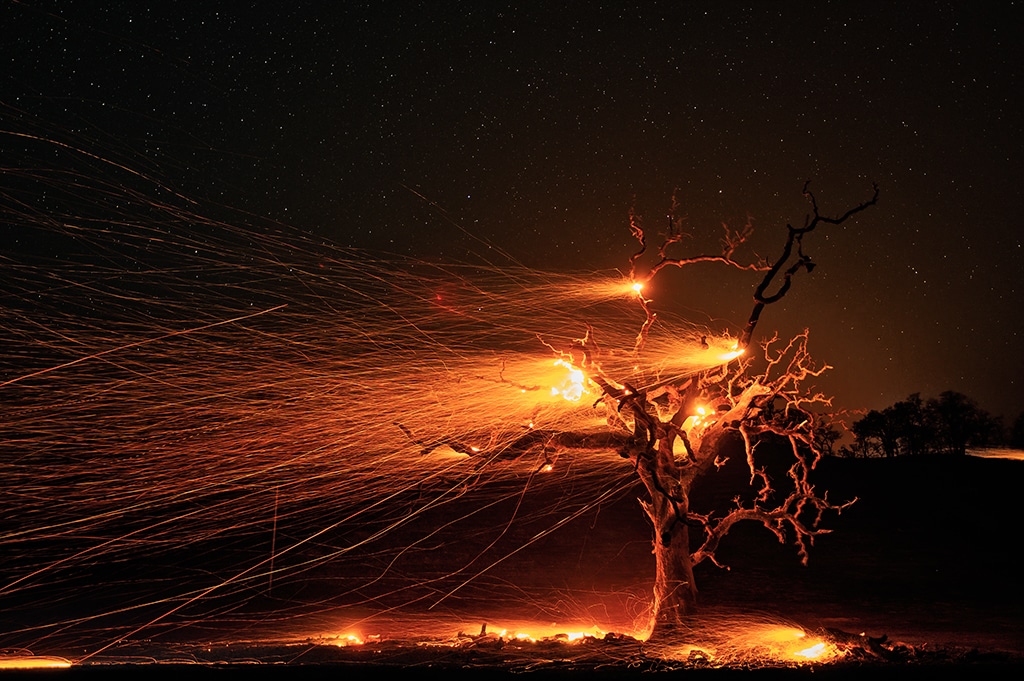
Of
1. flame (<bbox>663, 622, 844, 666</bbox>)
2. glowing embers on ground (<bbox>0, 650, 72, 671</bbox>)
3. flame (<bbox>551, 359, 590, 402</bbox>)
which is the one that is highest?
flame (<bbox>551, 359, 590, 402</bbox>)

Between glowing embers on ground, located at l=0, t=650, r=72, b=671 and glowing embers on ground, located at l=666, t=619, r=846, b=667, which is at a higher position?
glowing embers on ground, located at l=0, t=650, r=72, b=671

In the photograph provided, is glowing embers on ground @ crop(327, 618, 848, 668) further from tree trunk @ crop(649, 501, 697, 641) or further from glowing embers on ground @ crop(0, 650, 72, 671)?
glowing embers on ground @ crop(0, 650, 72, 671)

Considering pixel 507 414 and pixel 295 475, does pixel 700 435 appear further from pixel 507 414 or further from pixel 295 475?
pixel 295 475

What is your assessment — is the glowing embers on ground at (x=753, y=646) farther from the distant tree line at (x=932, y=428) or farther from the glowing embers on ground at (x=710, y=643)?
the distant tree line at (x=932, y=428)

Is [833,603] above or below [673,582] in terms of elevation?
below

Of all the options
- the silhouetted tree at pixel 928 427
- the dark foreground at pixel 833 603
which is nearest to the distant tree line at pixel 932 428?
the silhouetted tree at pixel 928 427

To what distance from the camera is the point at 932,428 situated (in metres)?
48.6

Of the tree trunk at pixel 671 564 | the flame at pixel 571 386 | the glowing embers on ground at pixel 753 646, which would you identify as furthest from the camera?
the flame at pixel 571 386

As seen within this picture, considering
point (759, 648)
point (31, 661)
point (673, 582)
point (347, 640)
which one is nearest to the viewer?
point (31, 661)

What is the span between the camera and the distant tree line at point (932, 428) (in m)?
47.8

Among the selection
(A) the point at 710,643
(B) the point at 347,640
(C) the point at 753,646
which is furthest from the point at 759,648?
(B) the point at 347,640

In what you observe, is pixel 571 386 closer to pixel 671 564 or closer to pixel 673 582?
pixel 671 564

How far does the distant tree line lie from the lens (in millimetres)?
47812

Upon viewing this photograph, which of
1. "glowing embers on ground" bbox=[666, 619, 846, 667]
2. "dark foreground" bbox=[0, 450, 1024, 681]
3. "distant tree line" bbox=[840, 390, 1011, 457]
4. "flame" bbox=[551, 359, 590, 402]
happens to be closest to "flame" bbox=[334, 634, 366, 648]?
"dark foreground" bbox=[0, 450, 1024, 681]
